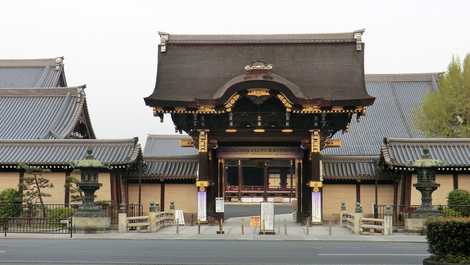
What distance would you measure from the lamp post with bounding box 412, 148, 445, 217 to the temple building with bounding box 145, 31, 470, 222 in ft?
7.23

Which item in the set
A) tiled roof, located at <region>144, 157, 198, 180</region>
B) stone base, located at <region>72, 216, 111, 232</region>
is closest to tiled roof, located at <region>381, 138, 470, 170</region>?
tiled roof, located at <region>144, 157, 198, 180</region>

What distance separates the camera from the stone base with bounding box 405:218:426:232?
2709 centimetres

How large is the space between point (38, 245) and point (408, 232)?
16490 mm

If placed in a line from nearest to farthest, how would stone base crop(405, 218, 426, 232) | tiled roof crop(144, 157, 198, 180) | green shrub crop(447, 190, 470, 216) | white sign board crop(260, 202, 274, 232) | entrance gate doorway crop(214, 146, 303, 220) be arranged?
Result: white sign board crop(260, 202, 274, 232)
stone base crop(405, 218, 426, 232)
green shrub crop(447, 190, 470, 216)
tiled roof crop(144, 157, 198, 180)
entrance gate doorway crop(214, 146, 303, 220)

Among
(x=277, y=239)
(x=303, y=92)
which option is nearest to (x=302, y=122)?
(x=303, y=92)

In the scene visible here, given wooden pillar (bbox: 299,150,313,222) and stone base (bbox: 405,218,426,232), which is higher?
wooden pillar (bbox: 299,150,313,222)

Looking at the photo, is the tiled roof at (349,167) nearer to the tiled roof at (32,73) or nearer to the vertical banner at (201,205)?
the vertical banner at (201,205)

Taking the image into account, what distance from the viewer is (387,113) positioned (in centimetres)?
5269

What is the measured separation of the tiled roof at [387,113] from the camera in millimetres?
48781

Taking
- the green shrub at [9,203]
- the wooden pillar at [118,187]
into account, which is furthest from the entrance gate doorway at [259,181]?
the green shrub at [9,203]

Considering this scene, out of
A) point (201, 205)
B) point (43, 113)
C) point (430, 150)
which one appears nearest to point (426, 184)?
point (430, 150)

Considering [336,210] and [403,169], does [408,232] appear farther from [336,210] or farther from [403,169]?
[336,210]

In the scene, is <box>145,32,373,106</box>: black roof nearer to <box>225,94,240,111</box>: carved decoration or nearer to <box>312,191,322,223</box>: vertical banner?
<box>225,94,240,111</box>: carved decoration

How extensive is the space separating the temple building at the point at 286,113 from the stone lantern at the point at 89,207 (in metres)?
5.50
